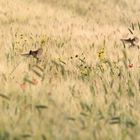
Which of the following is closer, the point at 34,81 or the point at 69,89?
the point at 69,89

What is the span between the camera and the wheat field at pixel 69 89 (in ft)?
12.1

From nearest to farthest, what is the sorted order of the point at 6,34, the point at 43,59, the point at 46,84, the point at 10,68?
the point at 46,84 → the point at 10,68 → the point at 43,59 → the point at 6,34

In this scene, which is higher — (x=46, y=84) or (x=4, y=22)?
(x=4, y=22)

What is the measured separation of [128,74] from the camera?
5.17m

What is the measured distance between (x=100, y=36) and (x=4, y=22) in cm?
306

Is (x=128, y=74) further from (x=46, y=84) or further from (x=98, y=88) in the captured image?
(x=46, y=84)

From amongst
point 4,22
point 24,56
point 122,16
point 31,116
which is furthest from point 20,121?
point 122,16

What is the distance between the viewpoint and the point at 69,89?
14.4ft

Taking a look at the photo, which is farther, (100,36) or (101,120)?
(100,36)

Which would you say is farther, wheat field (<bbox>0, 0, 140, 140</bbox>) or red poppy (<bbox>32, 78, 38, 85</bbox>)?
red poppy (<bbox>32, 78, 38, 85</bbox>)

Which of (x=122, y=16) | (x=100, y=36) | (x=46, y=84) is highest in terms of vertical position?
(x=122, y=16)

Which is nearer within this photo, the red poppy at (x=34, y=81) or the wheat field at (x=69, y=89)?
the wheat field at (x=69, y=89)

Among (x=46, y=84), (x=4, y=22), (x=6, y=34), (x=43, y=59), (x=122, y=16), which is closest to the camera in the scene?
(x=46, y=84)

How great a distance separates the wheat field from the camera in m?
3.70
